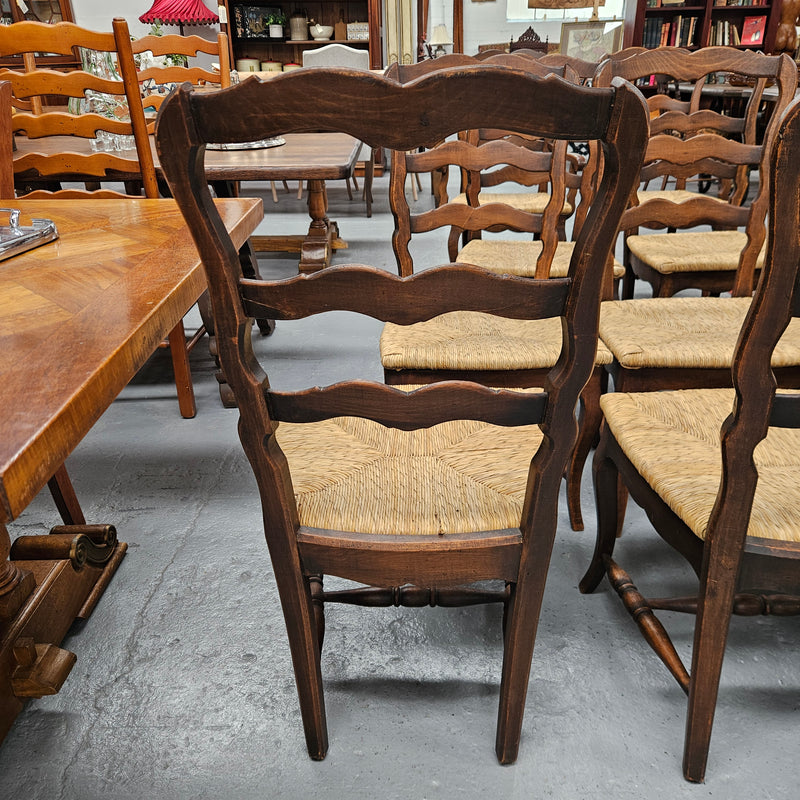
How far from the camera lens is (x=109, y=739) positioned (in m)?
1.20

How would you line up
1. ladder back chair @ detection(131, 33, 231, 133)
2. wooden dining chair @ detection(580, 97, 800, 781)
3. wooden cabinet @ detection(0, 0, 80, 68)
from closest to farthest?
wooden dining chair @ detection(580, 97, 800, 781) < ladder back chair @ detection(131, 33, 231, 133) < wooden cabinet @ detection(0, 0, 80, 68)

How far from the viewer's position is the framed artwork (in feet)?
25.5

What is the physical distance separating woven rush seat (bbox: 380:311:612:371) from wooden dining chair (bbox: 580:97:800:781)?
→ 0.78ft

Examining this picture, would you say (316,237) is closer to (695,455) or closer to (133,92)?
(133,92)

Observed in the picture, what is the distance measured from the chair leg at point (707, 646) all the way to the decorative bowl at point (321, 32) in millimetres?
6848

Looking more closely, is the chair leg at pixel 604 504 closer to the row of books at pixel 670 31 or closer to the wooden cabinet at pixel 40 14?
the wooden cabinet at pixel 40 14

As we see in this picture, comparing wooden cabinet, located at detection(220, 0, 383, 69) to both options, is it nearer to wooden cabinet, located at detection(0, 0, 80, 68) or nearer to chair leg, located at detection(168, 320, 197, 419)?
wooden cabinet, located at detection(0, 0, 80, 68)

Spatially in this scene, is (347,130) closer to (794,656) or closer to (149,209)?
(149,209)

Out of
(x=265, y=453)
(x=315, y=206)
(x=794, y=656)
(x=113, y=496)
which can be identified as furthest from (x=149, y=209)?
(x=315, y=206)

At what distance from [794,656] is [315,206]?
120 inches

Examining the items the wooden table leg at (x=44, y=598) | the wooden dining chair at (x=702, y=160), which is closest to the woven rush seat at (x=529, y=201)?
the wooden dining chair at (x=702, y=160)

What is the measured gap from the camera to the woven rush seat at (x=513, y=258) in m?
2.06

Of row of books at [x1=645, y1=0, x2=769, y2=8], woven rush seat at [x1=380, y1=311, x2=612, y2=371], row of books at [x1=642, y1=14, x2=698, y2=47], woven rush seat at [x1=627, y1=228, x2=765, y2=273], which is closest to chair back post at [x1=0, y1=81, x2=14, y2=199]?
woven rush seat at [x1=380, y1=311, x2=612, y2=371]

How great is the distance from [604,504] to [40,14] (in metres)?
7.87
